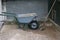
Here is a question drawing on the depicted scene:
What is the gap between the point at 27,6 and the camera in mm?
8273

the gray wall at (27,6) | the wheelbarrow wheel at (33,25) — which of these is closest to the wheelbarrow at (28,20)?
the wheelbarrow wheel at (33,25)

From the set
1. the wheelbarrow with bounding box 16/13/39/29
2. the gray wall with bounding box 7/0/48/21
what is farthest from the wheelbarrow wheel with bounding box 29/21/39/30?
the gray wall with bounding box 7/0/48/21

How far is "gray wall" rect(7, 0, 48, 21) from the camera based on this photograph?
822 cm

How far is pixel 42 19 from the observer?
8.12 meters

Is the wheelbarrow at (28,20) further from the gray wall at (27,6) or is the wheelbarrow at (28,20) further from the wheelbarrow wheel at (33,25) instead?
the gray wall at (27,6)

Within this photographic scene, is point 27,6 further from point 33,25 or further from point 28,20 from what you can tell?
point 33,25

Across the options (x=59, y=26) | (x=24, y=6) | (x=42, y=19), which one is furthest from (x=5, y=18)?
(x=59, y=26)

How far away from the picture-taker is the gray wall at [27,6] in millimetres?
8219

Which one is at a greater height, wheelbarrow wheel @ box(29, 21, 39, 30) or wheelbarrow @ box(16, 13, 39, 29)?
wheelbarrow @ box(16, 13, 39, 29)

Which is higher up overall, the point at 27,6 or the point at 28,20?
the point at 27,6

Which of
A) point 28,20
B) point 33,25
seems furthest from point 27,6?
point 33,25

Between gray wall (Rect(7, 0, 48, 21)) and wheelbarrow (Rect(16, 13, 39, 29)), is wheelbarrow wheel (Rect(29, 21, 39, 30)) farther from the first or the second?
gray wall (Rect(7, 0, 48, 21))

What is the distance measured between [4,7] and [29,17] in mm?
2077

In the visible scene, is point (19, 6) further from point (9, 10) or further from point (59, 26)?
point (59, 26)
